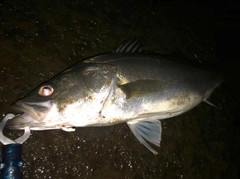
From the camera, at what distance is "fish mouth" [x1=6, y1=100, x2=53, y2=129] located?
5.51ft

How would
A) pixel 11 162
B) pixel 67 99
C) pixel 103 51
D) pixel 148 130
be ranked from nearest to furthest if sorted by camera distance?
pixel 11 162, pixel 67 99, pixel 148 130, pixel 103 51

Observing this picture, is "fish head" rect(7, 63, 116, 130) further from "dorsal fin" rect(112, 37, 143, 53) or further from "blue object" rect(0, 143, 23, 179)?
"dorsal fin" rect(112, 37, 143, 53)

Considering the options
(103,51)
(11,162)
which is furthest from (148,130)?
(11,162)

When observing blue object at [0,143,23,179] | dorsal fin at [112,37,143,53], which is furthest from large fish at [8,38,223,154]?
blue object at [0,143,23,179]

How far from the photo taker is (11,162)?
1599 mm

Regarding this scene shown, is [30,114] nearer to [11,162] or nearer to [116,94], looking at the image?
[11,162]

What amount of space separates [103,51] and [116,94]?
86 centimetres

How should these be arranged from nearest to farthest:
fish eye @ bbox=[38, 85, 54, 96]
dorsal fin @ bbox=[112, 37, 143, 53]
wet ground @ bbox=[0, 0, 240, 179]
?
fish eye @ bbox=[38, 85, 54, 96], wet ground @ bbox=[0, 0, 240, 179], dorsal fin @ bbox=[112, 37, 143, 53]

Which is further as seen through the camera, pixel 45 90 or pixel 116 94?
pixel 116 94

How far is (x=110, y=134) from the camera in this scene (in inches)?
90.5

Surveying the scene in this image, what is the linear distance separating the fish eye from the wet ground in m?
→ 0.39

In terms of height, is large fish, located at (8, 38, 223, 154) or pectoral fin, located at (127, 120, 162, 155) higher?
large fish, located at (8, 38, 223, 154)

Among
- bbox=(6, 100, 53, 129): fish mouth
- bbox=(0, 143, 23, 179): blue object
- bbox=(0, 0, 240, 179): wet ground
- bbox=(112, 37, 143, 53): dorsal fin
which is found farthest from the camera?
bbox=(112, 37, 143, 53): dorsal fin

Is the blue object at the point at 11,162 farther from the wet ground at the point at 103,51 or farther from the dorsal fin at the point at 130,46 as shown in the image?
the dorsal fin at the point at 130,46
